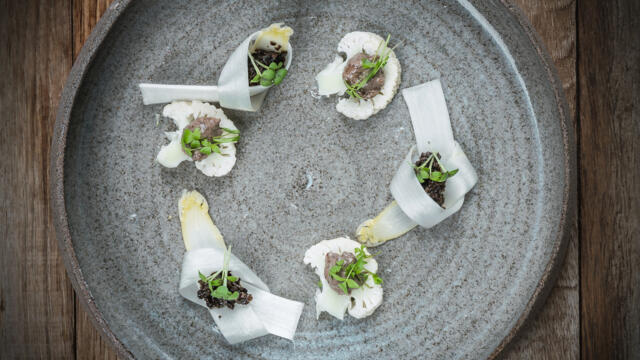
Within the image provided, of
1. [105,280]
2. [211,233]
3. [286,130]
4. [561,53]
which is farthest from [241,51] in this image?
[561,53]

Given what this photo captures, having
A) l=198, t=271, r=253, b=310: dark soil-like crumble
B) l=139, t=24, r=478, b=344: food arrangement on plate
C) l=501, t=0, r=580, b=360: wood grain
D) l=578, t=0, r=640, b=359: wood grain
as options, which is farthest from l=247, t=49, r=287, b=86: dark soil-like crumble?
l=578, t=0, r=640, b=359: wood grain

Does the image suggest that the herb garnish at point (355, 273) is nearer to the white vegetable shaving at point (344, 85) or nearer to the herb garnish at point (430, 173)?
the herb garnish at point (430, 173)

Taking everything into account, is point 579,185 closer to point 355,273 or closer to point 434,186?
point 434,186

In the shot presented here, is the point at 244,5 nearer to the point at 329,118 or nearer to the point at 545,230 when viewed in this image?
the point at 329,118

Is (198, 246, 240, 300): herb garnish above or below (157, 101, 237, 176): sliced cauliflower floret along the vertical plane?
below

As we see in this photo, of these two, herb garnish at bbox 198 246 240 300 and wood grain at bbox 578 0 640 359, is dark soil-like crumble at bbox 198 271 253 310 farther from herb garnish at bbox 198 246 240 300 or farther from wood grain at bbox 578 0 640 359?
wood grain at bbox 578 0 640 359

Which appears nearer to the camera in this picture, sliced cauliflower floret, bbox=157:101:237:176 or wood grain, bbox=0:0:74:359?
sliced cauliflower floret, bbox=157:101:237:176
